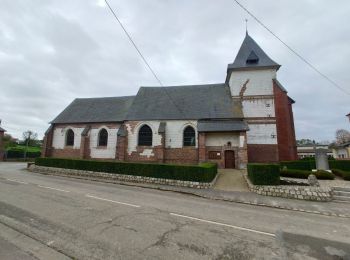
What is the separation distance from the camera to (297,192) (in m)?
11.3

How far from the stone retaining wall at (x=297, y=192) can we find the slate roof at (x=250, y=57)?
622 inches

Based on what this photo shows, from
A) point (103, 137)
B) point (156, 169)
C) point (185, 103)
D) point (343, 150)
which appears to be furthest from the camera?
point (343, 150)

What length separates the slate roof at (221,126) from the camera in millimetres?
20692

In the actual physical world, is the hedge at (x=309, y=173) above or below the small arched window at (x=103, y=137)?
below

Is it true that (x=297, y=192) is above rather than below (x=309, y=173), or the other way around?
below

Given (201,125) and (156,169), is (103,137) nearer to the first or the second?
(201,125)

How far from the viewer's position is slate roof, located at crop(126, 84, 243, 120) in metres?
23.0

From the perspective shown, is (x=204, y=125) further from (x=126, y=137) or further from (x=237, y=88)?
(x=126, y=137)

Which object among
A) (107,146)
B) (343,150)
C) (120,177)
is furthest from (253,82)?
(343,150)

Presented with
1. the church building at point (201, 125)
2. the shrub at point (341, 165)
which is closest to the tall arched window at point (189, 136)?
the church building at point (201, 125)

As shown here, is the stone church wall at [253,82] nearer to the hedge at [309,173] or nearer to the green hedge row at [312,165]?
the green hedge row at [312,165]

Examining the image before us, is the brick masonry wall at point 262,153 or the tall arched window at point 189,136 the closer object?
the brick masonry wall at point 262,153

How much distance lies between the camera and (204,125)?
71.4ft

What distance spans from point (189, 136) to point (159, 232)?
17.8m
